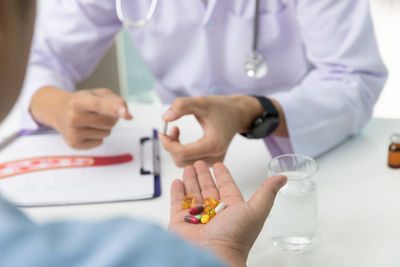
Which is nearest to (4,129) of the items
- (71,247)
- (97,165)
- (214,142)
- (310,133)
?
(97,165)

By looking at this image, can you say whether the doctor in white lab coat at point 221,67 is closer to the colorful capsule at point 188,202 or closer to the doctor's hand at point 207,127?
the doctor's hand at point 207,127

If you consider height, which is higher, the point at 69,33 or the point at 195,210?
the point at 69,33

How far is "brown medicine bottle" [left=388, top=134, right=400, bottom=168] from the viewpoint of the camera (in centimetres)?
88

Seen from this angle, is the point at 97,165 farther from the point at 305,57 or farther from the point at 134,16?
the point at 305,57

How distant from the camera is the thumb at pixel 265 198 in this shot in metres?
0.55

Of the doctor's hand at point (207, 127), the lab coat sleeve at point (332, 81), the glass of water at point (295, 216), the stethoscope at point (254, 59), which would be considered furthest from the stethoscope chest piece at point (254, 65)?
the glass of water at point (295, 216)

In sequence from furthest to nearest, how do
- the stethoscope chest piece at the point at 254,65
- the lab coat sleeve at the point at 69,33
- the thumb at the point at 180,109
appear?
the lab coat sleeve at the point at 69,33
the stethoscope chest piece at the point at 254,65
the thumb at the point at 180,109

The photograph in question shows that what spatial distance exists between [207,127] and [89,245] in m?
0.59

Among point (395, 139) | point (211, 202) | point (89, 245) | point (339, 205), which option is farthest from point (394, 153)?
point (89, 245)

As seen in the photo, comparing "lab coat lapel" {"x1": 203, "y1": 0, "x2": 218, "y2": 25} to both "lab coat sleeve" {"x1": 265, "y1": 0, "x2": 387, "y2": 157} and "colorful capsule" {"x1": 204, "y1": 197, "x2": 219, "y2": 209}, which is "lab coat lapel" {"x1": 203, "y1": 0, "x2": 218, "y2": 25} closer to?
"lab coat sleeve" {"x1": 265, "y1": 0, "x2": 387, "y2": 157}

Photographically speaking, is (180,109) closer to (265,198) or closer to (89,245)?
(265,198)

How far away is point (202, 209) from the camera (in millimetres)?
671

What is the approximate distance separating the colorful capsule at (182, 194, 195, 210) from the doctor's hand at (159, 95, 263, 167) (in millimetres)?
113

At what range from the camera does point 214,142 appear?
2.72 feet
